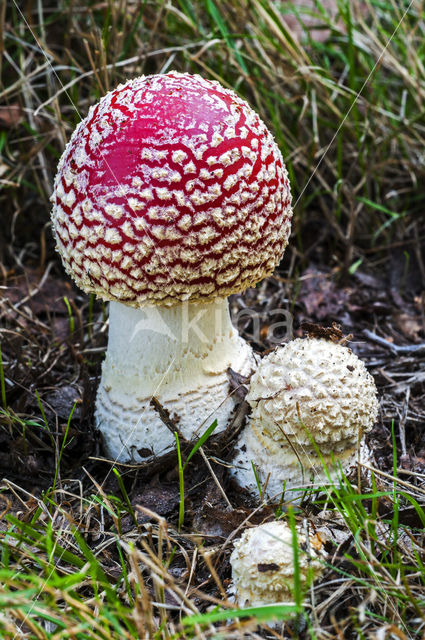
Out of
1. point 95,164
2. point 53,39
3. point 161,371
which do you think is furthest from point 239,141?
point 53,39

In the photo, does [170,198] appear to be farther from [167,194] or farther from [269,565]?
[269,565]

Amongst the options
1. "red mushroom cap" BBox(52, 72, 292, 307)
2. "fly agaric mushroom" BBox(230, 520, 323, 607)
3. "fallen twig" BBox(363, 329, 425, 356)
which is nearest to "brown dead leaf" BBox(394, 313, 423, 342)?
"fallen twig" BBox(363, 329, 425, 356)

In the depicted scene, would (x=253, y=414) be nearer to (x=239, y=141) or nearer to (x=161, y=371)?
(x=161, y=371)

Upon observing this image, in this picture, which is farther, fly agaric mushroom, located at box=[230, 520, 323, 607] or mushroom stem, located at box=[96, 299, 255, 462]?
mushroom stem, located at box=[96, 299, 255, 462]

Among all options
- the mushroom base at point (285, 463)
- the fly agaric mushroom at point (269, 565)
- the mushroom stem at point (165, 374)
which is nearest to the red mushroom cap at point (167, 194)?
the mushroom stem at point (165, 374)

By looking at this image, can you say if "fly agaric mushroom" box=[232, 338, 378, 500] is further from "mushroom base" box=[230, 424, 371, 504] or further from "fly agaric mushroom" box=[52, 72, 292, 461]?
"fly agaric mushroom" box=[52, 72, 292, 461]

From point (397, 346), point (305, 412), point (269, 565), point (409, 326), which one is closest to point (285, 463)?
point (305, 412)
